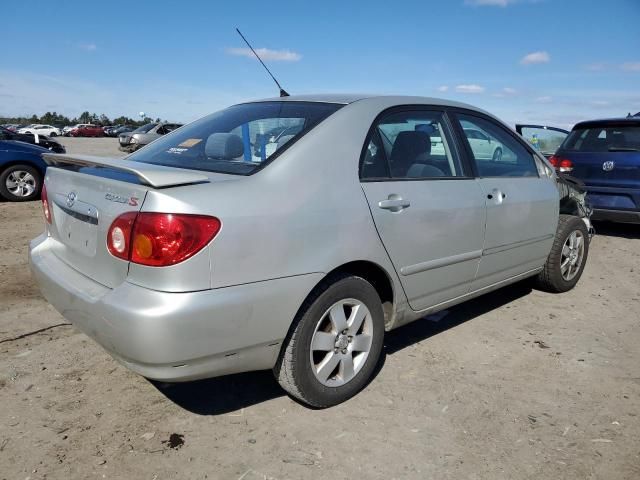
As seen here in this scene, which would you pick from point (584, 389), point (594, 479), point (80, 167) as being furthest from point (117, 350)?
point (584, 389)

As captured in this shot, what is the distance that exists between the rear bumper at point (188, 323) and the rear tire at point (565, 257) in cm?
285

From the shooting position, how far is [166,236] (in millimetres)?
2072

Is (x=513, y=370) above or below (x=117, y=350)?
below

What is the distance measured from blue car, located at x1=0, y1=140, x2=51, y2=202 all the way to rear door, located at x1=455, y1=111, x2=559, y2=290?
25.4 ft

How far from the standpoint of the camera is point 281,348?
98.8 inches

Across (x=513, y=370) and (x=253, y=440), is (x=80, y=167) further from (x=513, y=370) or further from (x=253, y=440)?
(x=513, y=370)

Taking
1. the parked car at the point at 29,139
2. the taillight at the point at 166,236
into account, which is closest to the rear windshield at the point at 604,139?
the taillight at the point at 166,236

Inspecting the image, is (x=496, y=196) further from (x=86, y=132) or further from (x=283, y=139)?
(x=86, y=132)

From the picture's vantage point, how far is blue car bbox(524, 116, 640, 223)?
648 cm

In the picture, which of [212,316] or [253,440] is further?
[253,440]

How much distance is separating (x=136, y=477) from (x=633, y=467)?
2.13 metres

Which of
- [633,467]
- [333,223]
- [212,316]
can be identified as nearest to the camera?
[212,316]

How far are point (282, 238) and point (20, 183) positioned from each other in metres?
8.35

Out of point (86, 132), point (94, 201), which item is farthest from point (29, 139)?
point (86, 132)
